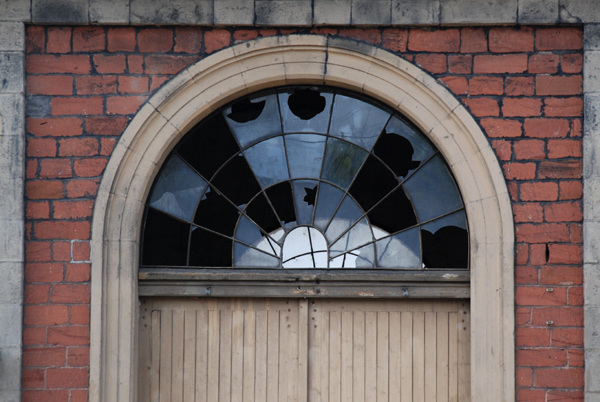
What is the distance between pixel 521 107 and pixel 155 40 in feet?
8.43

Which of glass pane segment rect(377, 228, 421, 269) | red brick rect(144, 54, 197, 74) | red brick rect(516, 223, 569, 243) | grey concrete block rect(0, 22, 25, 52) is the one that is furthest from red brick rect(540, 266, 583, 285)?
grey concrete block rect(0, 22, 25, 52)

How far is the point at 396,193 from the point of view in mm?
5023

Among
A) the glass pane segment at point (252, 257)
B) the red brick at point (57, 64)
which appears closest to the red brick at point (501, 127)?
the glass pane segment at point (252, 257)

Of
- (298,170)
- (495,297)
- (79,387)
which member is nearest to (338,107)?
A: (298,170)

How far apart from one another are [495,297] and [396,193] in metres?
0.99

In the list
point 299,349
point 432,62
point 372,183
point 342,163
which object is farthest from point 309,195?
point 432,62

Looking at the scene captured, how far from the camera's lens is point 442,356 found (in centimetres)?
497

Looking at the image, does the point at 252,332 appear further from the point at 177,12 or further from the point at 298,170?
the point at 177,12

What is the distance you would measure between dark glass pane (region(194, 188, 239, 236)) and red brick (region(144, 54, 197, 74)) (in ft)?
2.91

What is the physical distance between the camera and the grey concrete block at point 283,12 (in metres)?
4.85

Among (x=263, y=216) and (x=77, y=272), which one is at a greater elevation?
(x=263, y=216)

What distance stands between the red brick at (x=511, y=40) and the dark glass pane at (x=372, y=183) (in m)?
1.11

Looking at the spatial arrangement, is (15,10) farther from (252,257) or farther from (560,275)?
(560,275)

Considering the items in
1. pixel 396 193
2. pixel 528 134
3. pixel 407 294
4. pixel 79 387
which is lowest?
pixel 79 387
